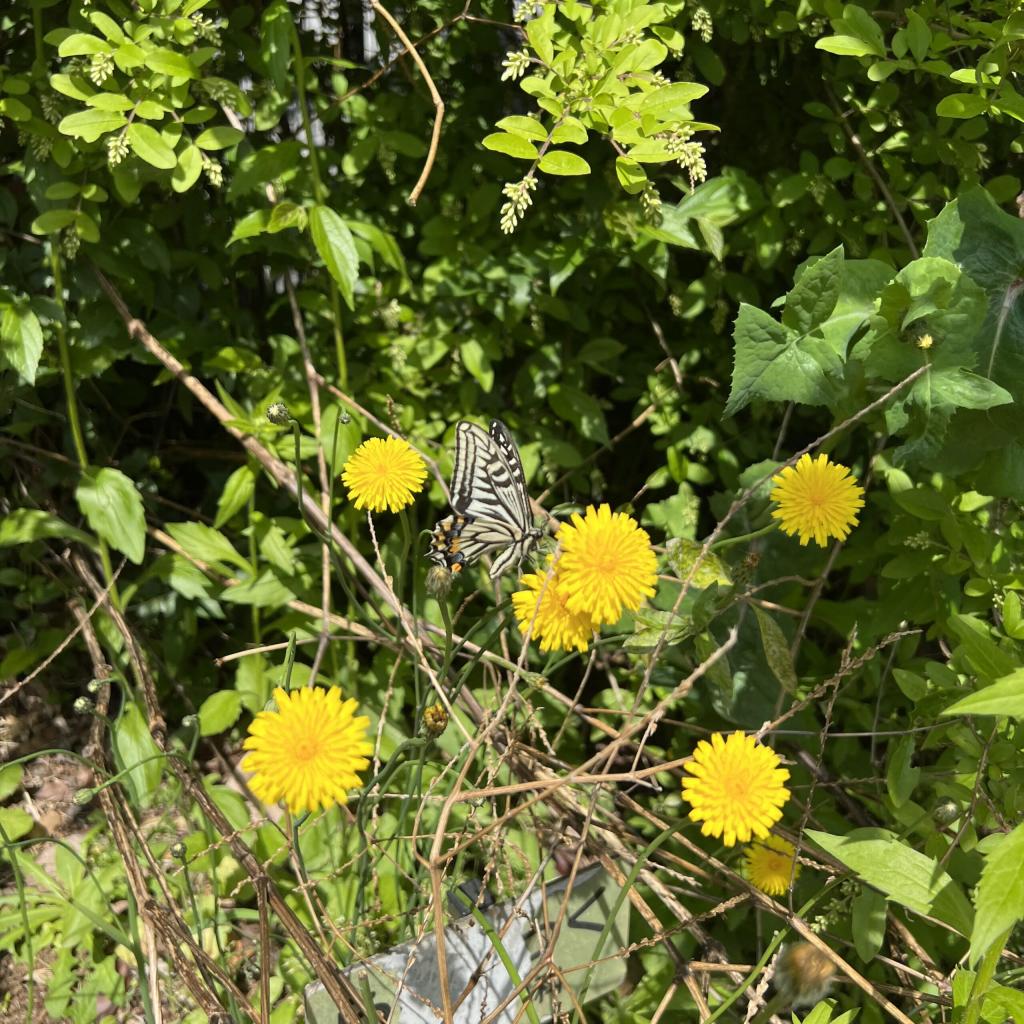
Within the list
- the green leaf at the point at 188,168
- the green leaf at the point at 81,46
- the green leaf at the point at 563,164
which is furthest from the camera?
the green leaf at the point at 188,168

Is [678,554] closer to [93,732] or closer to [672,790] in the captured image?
→ [672,790]

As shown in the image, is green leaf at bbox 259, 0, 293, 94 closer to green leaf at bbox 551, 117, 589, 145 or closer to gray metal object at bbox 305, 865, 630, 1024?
green leaf at bbox 551, 117, 589, 145

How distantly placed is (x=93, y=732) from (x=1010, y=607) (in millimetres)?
1690

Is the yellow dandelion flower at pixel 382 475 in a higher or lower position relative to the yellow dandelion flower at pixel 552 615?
higher

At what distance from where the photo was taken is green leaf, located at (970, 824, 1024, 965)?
87cm

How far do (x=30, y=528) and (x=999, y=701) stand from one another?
1.73m

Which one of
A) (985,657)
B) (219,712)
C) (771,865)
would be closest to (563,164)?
(985,657)

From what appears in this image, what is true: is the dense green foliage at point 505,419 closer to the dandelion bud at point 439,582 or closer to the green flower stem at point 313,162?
the green flower stem at point 313,162

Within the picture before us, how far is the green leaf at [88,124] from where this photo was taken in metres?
1.52

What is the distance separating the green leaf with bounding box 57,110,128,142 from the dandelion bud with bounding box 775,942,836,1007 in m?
1.55

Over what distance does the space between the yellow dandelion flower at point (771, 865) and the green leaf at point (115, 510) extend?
4.14 ft

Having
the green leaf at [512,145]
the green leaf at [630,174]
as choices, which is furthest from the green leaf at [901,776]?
the green leaf at [512,145]

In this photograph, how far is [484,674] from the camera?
1.88m

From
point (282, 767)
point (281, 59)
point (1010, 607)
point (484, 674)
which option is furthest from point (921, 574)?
point (281, 59)
